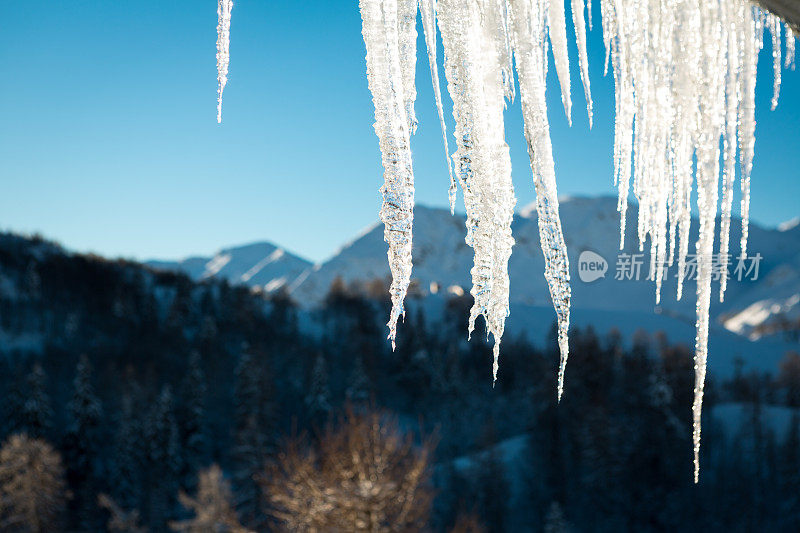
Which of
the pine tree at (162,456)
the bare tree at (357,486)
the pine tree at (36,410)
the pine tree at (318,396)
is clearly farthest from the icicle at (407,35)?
the pine tree at (318,396)

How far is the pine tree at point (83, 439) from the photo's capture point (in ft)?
115

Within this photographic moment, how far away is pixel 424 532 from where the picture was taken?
1064 cm

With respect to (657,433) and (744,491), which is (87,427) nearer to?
(657,433)

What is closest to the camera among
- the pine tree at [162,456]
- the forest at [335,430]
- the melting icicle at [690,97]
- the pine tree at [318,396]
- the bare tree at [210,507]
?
the melting icicle at [690,97]

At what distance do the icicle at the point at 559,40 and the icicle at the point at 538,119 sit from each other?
41mm

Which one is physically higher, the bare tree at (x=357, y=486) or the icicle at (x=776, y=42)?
the icicle at (x=776, y=42)

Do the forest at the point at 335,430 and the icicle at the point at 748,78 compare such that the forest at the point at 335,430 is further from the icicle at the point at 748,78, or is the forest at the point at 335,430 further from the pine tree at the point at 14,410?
the icicle at the point at 748,78

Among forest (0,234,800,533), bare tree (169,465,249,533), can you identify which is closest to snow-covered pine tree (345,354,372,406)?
forest (0,234,800,533)

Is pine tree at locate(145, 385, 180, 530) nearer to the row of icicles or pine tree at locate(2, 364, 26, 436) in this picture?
pine tree at locate(2, 364, 26, 436)

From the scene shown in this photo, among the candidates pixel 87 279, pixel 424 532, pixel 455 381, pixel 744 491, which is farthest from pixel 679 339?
pixel 424 532

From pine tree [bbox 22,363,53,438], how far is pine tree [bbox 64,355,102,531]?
55.5 inches

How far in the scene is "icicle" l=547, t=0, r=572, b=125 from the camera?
3.96 feet

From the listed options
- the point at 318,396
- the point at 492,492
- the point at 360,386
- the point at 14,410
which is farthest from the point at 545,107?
the point at 360,386

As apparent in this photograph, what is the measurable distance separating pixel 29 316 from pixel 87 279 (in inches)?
344
